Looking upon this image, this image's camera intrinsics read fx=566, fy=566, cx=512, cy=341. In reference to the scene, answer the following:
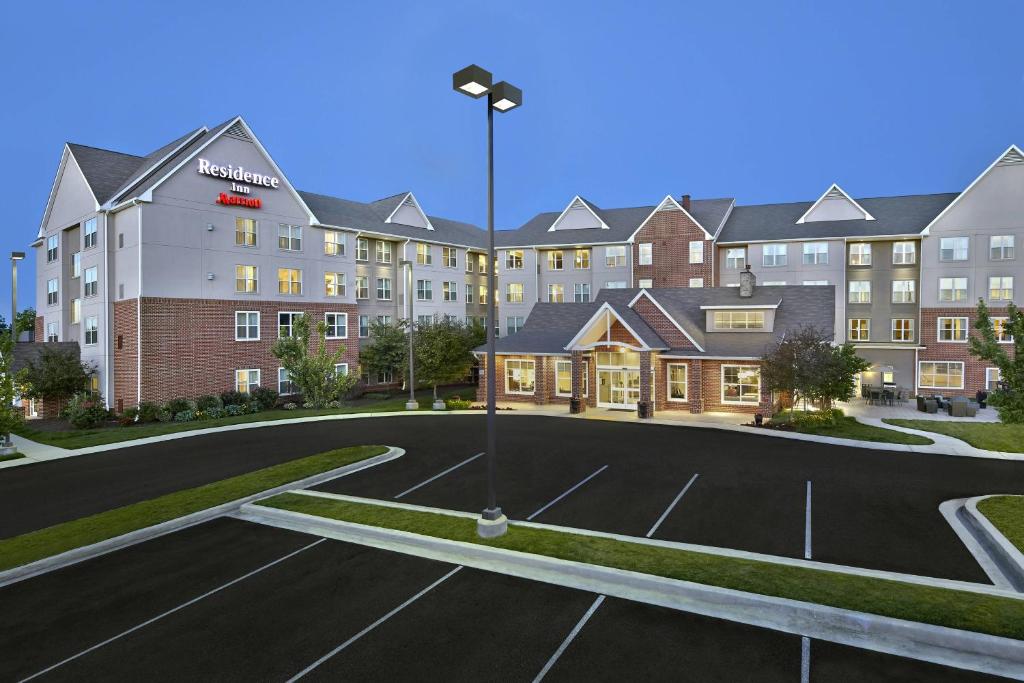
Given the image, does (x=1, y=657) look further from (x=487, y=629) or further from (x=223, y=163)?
(x=223, y=163)

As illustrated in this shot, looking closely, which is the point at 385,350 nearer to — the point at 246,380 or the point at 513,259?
the point at 246,380

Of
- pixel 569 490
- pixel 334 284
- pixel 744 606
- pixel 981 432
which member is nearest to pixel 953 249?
pixel 981 432

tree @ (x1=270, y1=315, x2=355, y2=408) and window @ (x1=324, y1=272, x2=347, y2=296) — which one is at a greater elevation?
window @ (x1=324, y1=272, x2=347, y2=296)

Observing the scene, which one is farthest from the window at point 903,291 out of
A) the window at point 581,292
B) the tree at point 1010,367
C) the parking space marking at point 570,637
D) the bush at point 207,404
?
the bush at point 207,404

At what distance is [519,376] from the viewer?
3612 cm

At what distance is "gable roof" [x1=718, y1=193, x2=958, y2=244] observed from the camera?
4094cm

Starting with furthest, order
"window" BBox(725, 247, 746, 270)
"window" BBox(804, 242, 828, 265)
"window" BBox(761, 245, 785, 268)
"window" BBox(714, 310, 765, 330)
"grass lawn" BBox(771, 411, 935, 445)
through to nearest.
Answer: "window" BBox(725, 247, 746, 270), "window" BBox(761, 245, 785, 268), "window" BBox(804, 242, 828, 265), "window" BBox(714, 310, 765, 330), "grass lawn" BBox(771, 411, 935, 445)

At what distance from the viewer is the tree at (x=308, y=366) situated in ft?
105

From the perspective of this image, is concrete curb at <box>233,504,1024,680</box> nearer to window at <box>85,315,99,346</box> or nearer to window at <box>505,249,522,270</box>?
window at <box>85,315,99,346</box>

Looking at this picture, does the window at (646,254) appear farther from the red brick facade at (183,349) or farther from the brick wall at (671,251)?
the red brick facade at (183,349)

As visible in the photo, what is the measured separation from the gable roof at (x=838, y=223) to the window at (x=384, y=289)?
27384 millimetres

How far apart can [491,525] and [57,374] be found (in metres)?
33.4

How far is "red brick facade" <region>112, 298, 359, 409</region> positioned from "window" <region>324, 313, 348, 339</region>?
4.82m

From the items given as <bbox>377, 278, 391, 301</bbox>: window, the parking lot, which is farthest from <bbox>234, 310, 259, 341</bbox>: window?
the parking lot
